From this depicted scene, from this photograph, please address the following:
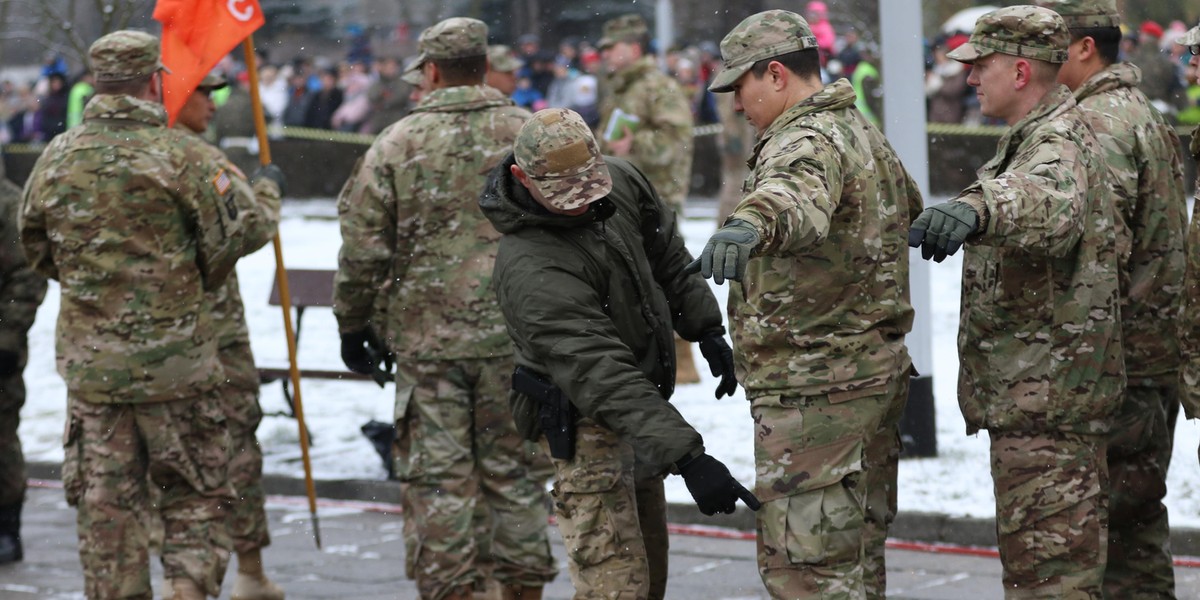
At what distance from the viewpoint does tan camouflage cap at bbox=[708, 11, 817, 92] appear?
197 inches

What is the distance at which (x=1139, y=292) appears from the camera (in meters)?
5.66

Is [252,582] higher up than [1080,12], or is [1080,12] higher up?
[1080,12]

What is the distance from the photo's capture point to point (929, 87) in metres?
21.1

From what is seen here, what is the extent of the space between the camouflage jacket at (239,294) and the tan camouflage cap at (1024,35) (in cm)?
301

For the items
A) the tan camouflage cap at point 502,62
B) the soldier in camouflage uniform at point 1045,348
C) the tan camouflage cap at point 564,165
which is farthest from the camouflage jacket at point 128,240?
the tan camouflage cap at point 502,62

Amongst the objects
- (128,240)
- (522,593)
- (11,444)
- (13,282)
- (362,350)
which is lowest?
(522,593)

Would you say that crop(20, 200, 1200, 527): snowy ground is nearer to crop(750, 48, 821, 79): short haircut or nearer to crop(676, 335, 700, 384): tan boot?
crop(676, 335, 700, 384): tan boot

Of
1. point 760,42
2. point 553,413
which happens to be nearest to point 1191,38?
point 760,42

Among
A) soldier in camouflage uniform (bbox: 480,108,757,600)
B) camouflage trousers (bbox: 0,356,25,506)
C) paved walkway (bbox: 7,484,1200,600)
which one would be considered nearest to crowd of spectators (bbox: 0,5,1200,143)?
paved walkway (bbox: 7,484,1200,600)

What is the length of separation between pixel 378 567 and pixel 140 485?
158 cm

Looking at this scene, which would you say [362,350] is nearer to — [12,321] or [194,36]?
[194,36]

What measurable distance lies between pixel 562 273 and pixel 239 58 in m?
22.7

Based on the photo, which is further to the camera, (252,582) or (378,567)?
(378,567)

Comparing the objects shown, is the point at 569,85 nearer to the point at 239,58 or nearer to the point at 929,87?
the point at 929,87
